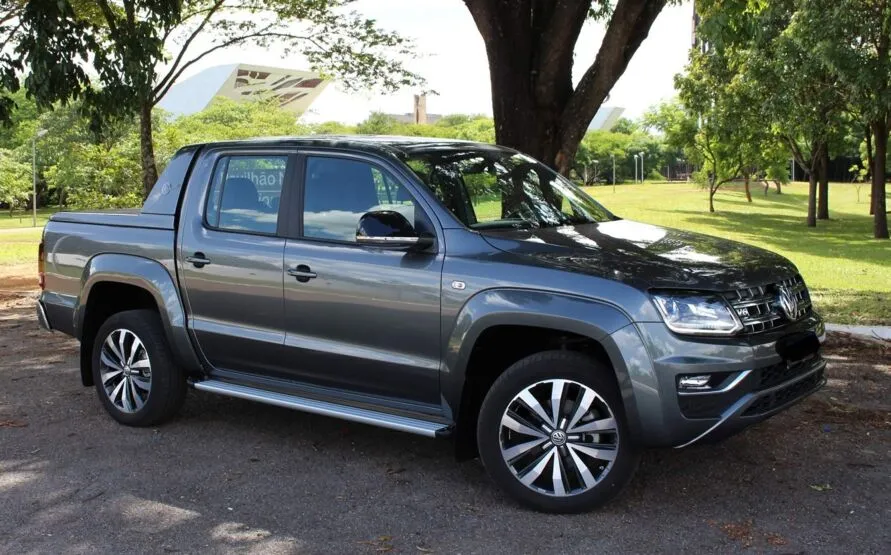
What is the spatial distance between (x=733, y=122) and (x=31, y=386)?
3154 cm

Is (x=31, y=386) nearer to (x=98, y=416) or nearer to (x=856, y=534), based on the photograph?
(x=98, y=416)

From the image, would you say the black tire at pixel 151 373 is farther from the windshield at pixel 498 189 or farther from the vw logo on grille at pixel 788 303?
the vw logo on grille at pixel 788 303

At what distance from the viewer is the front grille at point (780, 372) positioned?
14.0 feet

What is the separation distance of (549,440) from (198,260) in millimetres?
2520

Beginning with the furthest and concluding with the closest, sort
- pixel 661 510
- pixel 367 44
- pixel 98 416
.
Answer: pixel 367 44, pixel 98 416, pixel 661 510

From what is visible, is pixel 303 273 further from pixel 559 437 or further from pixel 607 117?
pixel 607 117

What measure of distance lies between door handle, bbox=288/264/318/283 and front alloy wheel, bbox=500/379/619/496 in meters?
1.41

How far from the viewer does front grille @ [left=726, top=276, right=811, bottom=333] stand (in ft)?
13.9

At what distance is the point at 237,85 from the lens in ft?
335

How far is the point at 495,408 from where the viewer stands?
14.8 ft

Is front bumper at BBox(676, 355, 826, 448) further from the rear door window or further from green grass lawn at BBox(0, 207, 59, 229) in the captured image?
green grass lawn at BBox(0, 207, 59, 229)

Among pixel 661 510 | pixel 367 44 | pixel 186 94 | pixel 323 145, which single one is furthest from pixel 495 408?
pixel 186 94

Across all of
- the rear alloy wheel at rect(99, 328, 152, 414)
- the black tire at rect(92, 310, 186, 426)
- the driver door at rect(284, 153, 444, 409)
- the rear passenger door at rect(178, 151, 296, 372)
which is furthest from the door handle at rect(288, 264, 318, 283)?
the rear alloy wheel at rect(99, 328, 152, 414)

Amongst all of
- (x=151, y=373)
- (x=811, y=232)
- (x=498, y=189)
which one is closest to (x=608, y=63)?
(x=498, y=189)
